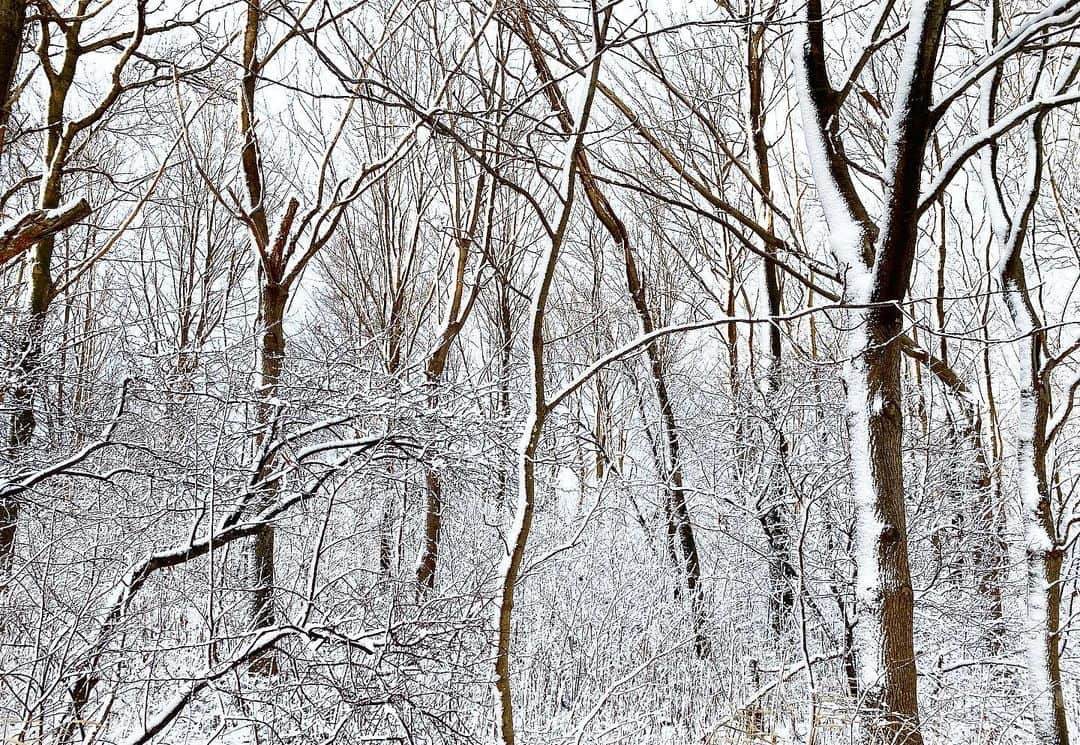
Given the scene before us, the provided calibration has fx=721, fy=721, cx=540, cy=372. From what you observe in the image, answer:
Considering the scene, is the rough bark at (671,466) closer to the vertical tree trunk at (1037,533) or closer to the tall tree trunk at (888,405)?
the vertical tree trunk at (1037,533)

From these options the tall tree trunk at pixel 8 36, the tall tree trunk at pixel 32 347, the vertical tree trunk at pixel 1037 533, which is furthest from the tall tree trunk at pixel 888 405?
the tall tree trunk at pixel 32 347

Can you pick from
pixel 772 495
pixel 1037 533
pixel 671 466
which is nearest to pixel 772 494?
pixel 772 495

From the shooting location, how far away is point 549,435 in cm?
486

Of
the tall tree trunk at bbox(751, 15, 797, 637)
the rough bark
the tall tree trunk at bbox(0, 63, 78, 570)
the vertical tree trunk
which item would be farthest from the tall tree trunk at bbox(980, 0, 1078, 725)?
the tall tree trunk at bbox(0, 63, 78, 570)

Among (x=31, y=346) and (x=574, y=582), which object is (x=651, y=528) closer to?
(x=574, y=582)

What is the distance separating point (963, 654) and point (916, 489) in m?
1.22

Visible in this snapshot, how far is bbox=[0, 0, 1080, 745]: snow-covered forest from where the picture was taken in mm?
2703

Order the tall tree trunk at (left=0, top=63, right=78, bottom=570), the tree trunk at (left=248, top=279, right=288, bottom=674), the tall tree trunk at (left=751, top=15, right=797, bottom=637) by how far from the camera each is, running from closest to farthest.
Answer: the tall tree trunk at (left=0, top=63, right=78, bottom=570) < the tree trunk at (left=248, top=279, right=288, bottom=674) < the tall tree trunk at (left=751, top=15, right=797, bottom=637)

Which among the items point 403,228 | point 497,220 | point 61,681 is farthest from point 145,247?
point 61,681

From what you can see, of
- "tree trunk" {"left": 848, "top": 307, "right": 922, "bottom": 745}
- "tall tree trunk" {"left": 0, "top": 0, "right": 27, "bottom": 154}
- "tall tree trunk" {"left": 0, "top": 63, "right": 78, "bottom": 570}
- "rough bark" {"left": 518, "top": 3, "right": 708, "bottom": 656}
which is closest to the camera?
"tall tree trunk" {"left": 0, "top": 0, "right": 27, "bottom": 154}

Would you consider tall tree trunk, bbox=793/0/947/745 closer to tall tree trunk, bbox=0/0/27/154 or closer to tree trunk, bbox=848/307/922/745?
tree trunk, bbox=848/307/922/745

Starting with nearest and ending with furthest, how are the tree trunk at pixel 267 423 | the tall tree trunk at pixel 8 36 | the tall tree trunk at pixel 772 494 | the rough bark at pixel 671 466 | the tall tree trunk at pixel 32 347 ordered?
the tall tree trunk at pixel 8 36 → the tall tree trunk at pixel 32 347 → the tree trunk at pixel 267 423 → the tall tree trunk at pixel 772 494 → the rough bark at pixel 671 466

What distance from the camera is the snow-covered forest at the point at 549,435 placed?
270 cm

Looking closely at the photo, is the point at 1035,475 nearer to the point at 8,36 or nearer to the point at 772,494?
the point at 772,494
